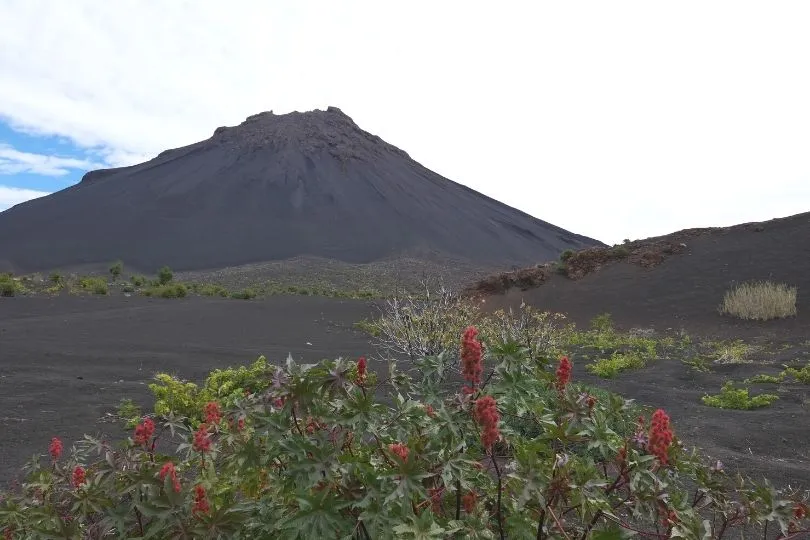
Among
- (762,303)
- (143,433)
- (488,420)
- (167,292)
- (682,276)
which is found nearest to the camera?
(488,420)

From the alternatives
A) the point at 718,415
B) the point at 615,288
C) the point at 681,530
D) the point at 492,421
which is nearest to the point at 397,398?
the point at 492,421

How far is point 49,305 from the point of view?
13562 mm

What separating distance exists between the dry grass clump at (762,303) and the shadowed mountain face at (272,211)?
183 ft

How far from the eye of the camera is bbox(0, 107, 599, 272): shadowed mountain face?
74.1m

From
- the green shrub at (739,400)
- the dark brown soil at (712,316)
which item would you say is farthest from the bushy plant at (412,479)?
the green shrub at (739,400)

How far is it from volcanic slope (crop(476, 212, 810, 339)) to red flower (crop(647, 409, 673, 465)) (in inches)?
Result: 551

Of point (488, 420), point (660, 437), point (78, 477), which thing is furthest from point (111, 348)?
point (660, 437)

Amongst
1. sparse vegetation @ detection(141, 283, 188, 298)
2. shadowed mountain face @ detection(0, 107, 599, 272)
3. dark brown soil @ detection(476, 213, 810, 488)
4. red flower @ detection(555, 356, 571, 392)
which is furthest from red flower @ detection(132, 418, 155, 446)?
shadowed mountain face @ detection(0, 107, 599, 272)

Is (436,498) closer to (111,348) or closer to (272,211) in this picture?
(111,348)

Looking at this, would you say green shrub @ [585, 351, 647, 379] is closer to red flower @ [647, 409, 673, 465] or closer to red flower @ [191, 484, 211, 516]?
red flower @ [647, 409, 673, 465]

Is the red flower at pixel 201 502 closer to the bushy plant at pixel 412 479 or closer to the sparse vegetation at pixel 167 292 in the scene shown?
the bushy plant at pixel 412 479

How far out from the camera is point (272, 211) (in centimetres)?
8781

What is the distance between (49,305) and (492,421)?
15374 mm

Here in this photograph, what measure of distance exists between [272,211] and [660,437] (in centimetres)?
8981
